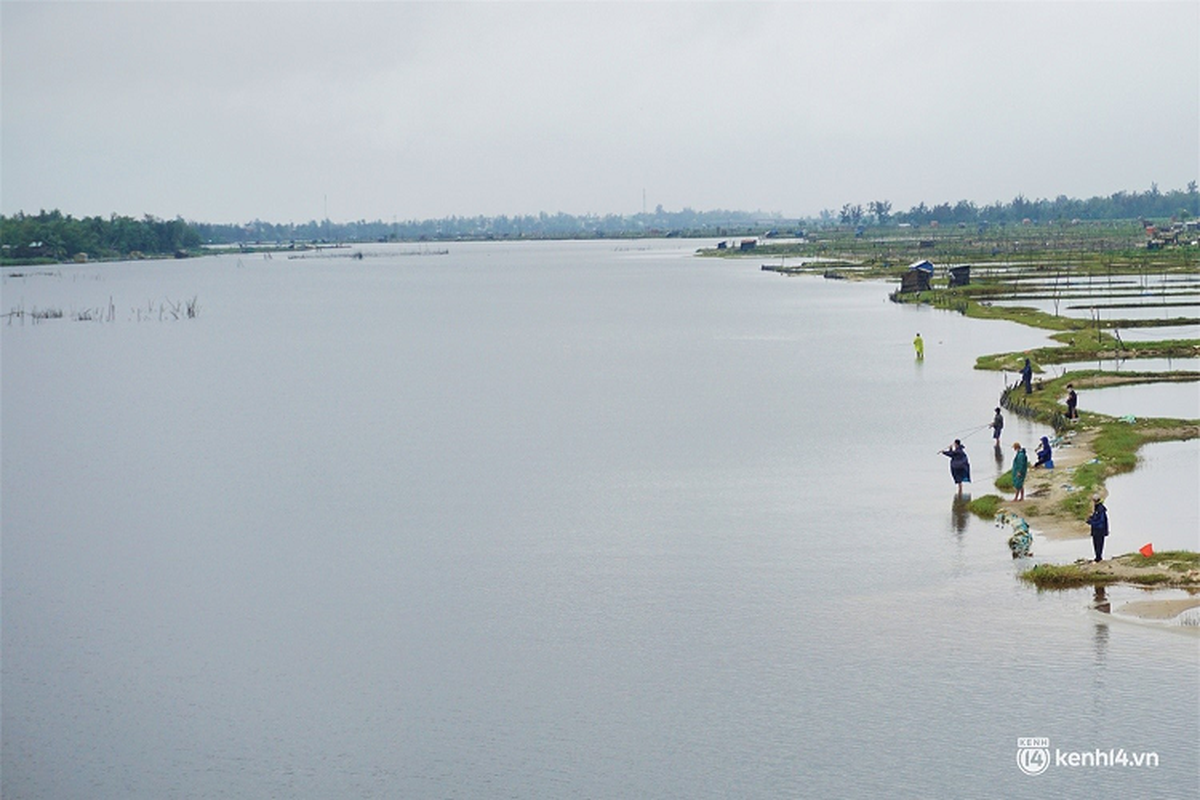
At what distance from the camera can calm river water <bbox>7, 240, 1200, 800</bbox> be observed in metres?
17.5

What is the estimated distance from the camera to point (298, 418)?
46.9 metres

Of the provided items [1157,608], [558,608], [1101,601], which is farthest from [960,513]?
[558,608]

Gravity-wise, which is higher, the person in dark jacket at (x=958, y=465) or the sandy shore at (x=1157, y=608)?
the person in dark jacket at (x=958, y=465)

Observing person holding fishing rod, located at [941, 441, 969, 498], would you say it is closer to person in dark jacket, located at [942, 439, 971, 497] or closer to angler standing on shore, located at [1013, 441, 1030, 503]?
person in dark jacket, located at [942, 439, 971, 497]

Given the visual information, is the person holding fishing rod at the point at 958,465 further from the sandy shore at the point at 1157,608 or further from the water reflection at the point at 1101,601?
the sandy shore at the point at 1157,608

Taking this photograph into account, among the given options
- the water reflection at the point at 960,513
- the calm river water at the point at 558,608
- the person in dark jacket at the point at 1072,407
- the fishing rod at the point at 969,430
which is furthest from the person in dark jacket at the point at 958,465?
the person in dark jacket at the point at 1072,407
